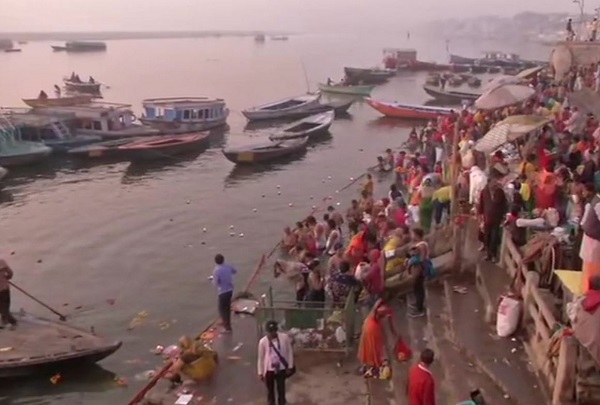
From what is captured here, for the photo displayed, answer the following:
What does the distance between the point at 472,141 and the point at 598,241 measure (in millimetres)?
12725

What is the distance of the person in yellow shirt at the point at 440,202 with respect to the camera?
646 inches

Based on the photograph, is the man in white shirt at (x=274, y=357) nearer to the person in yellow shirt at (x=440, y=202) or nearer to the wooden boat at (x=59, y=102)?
the person in yellow shirt at (x=440, y=202)

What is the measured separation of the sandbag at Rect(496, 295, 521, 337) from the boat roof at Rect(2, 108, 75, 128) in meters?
31.5

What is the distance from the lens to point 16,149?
3400 centimetres

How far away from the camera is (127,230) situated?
24.0m

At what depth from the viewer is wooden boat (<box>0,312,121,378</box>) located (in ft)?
41.4

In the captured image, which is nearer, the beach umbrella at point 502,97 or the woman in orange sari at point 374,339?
Result: the woman in orange sari at point 374,339

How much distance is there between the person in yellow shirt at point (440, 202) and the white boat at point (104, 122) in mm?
26034

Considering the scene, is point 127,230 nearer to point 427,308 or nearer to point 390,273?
point 390,273

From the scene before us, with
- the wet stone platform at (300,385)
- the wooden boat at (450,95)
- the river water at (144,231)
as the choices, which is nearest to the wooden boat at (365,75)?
the wooden boat at (450,95)

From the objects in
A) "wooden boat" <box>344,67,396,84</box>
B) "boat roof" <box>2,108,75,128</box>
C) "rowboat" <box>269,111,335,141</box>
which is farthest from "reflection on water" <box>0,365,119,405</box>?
"wooden boat" <box>344,67,396,84</box>

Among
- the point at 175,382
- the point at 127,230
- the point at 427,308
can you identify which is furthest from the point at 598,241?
the point at 127,230

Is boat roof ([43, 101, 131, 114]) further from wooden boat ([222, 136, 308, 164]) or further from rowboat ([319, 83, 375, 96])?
rowboat ([319, 83, 375, 96])

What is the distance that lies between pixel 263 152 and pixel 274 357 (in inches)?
968
